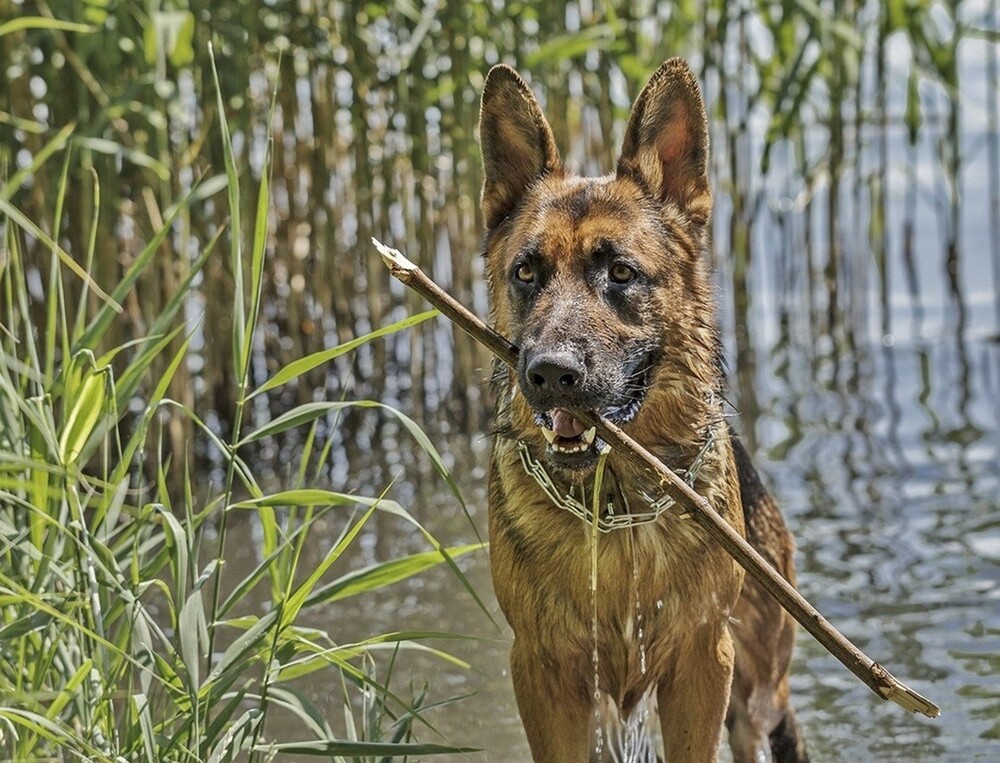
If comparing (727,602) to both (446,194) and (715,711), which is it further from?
(446,194)

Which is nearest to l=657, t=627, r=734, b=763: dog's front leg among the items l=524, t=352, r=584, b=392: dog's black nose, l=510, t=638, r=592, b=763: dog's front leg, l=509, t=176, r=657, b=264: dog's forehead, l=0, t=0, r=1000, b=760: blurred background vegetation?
l=510, t=638, r=592, b=763: dog's front leg

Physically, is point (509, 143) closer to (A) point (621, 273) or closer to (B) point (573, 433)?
(A) point (621, 273)

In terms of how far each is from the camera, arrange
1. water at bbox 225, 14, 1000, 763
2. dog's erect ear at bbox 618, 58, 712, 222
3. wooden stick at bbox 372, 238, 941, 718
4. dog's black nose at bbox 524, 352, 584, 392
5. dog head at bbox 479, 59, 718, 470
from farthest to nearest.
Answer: water at bbox 225, 14, 1000, 763 < dog's erect ear at bbox 618, 58, 712, 222 < dog head at bbox 479, 59, 718, 470 < dog's black nose at bbox 524, 352, 584, 392 < wooden stick at bbox 372, 238, 941, 718

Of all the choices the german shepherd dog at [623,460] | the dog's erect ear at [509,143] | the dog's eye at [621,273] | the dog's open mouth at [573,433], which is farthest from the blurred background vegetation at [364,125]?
the dog's open mouth at [573,433]

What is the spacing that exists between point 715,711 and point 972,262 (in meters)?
7.55

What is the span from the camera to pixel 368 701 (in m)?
3.89

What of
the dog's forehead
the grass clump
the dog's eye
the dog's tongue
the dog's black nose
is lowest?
the grass clump

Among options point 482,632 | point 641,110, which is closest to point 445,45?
point 482,632

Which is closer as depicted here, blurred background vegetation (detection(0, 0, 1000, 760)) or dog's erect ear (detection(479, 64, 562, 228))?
dog's erect ear (detection(479, 64, 562, 228))

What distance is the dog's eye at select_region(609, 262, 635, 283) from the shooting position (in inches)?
152

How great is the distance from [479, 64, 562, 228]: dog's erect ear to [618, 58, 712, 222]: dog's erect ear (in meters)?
0.22

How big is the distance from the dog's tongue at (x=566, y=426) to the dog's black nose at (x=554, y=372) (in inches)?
10.6

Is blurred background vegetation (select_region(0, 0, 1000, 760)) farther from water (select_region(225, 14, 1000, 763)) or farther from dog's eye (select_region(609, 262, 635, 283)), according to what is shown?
dog's eye (select_region(609, 262, 635, 283))

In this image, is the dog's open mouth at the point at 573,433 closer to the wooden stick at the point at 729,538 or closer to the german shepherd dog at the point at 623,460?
the german shepherd dog at the point at 623,460
